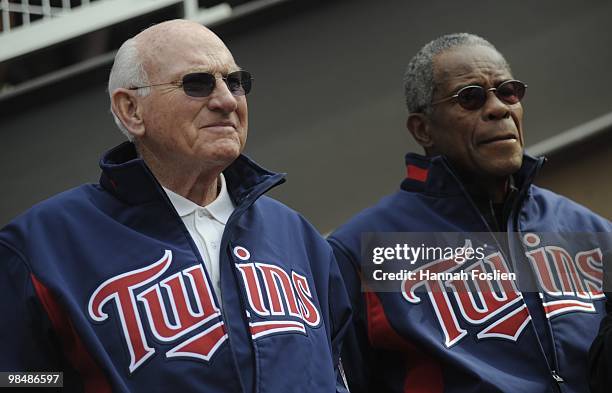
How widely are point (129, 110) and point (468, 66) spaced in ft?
4.77

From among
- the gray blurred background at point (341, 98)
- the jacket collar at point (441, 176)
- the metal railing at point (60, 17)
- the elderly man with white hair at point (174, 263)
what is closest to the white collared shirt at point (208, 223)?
the elderly man with white hair at point (174, 263)

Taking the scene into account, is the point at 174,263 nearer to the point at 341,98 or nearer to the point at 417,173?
the point at 417,173

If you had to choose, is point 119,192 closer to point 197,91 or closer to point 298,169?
point 197,91

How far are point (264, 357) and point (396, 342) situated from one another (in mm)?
758

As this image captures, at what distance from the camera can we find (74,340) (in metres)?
3.16

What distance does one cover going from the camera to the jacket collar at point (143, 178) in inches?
134

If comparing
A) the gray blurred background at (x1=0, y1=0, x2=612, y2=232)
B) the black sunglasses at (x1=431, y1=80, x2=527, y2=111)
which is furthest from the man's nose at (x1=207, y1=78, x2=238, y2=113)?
the gray blurred background at (x1=0, y1=0, x2=612, y2=232)

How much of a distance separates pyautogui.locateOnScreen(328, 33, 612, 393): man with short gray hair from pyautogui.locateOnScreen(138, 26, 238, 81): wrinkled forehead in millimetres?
936

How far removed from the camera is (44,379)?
124 inches

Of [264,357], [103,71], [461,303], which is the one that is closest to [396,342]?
[461,303]

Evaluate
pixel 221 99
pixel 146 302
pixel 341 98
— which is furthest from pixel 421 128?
pixel 146 302

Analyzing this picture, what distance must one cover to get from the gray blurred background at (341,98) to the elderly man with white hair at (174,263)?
5.91ft

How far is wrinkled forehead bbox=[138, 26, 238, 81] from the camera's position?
11.8 feet

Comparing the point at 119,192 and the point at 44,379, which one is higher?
the point at 119,192
